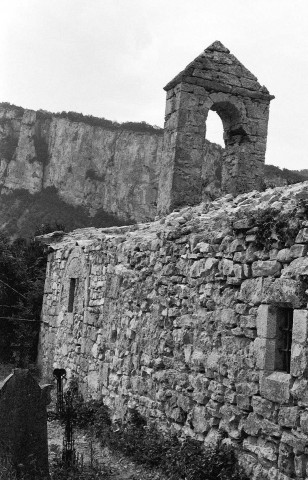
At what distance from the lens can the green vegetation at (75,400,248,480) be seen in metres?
5.58

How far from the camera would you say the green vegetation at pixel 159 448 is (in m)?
5.58

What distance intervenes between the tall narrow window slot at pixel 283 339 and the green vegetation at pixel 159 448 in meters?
1.01

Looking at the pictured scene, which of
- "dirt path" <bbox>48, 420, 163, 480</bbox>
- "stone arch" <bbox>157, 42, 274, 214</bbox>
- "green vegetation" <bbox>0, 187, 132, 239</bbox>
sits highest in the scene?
"green vegetation" <bbox>0, 187, 132, 239</bbox>

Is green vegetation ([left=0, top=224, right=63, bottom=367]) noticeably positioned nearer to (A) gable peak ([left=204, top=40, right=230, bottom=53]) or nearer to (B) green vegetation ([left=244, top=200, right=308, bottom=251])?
(A) gable peak ([left=204, top=40, right=230, bottom=53])

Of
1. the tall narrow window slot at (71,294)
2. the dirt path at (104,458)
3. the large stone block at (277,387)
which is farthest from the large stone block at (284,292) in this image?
the tall narrow window slot at (71,294)

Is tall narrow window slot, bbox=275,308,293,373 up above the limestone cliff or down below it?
below

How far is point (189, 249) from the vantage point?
6867mm

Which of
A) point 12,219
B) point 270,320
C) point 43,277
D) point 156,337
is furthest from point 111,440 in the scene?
point 12,219

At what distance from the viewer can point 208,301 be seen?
636 cm

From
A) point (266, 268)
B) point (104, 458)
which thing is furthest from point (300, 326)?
point (104, 458)

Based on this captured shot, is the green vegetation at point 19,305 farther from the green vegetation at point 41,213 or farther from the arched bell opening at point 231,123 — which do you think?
the green vegetation at point 41,213

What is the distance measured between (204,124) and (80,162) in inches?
2403

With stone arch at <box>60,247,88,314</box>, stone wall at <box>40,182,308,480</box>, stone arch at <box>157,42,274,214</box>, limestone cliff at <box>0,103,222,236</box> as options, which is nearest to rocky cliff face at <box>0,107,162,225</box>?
limestone cliff at <box>0,103,222,236</box>

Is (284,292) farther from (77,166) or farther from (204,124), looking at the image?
(77,166)
